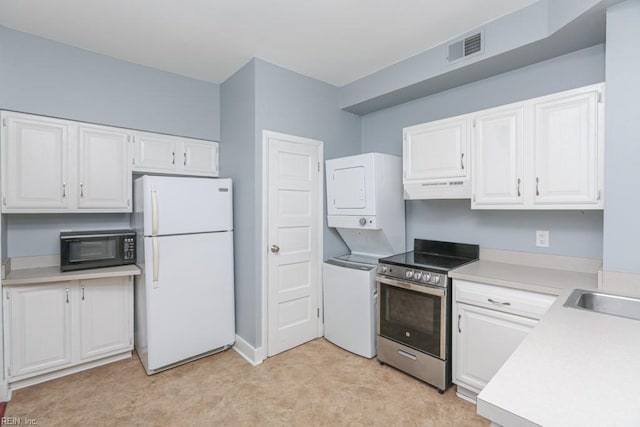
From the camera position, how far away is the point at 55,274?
7.80ft

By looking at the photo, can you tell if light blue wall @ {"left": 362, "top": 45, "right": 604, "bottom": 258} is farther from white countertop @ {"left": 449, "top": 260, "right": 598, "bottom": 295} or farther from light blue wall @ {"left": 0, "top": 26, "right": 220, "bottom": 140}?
light blue wall @ {"left": 0, "top": 26, "right": 220, "bottom": 140}

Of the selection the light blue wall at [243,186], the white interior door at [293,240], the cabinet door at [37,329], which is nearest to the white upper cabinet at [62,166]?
the cabinet door at [37,329]

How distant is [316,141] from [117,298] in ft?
7.70

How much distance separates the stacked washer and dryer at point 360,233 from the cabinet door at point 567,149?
117 cm

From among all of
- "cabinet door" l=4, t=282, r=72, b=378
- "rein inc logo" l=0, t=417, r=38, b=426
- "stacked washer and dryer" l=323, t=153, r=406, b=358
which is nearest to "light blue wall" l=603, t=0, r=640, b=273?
"stacked washer and dryer" l=323, t=153, r=406, b=358

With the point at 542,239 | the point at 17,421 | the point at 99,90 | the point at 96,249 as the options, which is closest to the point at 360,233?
the point at 542,239

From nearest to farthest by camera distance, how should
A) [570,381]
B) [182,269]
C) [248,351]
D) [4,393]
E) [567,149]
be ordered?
[570,381] < [567,149] < [4,393] < [182,269] < [248,351]

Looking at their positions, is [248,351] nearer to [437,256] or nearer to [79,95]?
[437,256]

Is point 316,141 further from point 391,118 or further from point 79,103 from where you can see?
point 79,103

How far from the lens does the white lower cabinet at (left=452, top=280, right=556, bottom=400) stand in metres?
1.91

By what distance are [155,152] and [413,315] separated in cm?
278

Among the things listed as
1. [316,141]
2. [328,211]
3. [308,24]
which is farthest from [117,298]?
[308,24]

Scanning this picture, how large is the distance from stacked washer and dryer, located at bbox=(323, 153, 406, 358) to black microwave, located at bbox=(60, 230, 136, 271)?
1.86m

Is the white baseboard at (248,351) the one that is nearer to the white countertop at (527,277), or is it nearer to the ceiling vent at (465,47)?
the white countertop at (527,277)
